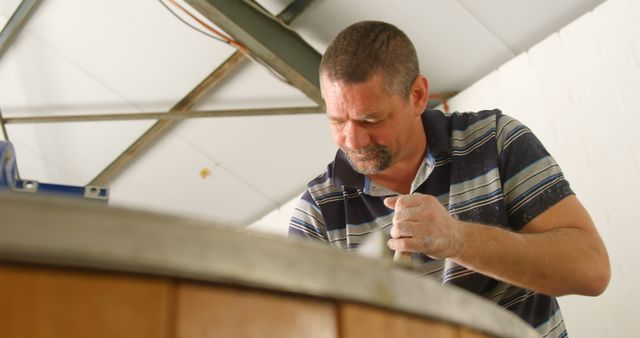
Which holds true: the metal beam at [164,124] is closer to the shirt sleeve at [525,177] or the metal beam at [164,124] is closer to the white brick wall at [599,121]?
the white brick wall at [599,121]

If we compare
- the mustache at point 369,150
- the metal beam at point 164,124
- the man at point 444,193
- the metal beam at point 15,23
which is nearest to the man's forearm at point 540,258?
the man at point 444,193

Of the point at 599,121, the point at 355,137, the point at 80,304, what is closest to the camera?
the point at 80,304

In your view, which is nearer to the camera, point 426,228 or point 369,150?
point 426,228

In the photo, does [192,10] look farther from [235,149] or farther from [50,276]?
[50,276]

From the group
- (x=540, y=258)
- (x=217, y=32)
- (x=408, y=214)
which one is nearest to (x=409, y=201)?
(x=408, y=214)

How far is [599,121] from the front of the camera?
2.60 m

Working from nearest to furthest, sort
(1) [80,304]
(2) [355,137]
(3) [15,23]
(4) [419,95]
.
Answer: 1. (1) [80,304]
2. (2) [355,137]
3. (4) [419,95]
4. (3) [15,23]

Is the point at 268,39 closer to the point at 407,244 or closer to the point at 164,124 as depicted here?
the point at 164,124

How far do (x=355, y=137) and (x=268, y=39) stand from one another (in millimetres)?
1818

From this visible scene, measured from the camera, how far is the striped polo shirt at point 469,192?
1.33 m

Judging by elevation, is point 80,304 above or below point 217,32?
below

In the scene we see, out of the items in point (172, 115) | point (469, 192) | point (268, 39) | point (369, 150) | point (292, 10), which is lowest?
point (469, 192)

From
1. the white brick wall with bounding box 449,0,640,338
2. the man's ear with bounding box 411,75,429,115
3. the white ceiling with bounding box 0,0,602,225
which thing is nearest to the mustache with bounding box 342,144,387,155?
the man's ear with bounding box 411,75,429,115

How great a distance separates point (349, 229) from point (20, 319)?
1083 mm
